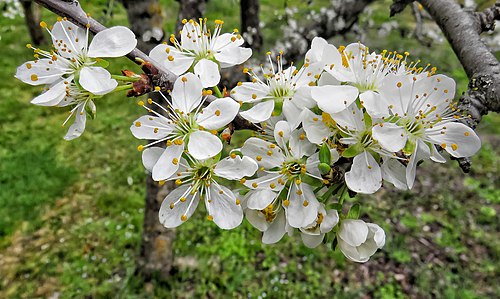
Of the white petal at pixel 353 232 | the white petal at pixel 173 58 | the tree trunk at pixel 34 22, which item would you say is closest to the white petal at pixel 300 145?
the white petal at pixel 353 232

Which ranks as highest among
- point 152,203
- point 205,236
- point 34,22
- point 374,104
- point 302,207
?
point 374,104

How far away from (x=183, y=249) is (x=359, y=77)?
310 centimetres

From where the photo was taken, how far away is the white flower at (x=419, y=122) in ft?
3.01

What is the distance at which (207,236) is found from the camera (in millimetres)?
3951

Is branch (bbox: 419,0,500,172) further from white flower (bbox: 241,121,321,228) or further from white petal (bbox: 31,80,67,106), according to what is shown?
white petal (bbox: 31,80,67,106)

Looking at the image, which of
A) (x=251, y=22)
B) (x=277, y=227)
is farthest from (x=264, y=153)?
(x=251, y=22)

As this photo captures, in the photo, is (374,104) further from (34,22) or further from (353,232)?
(34,22)

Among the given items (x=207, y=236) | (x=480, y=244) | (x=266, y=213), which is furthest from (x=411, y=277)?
(x=266, y=213)

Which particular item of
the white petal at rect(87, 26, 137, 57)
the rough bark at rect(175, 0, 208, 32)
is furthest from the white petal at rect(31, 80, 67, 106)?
the rough bark at rect(175, 0, 208, 32)

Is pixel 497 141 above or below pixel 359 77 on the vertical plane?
below

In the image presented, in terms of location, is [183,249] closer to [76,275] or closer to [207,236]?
[207,236]

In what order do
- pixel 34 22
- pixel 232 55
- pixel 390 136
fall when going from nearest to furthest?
pixel 390 136
pixel 232 55
pixel 34 22

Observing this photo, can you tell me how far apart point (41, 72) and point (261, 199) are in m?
0.62

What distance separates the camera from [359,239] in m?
1.02
